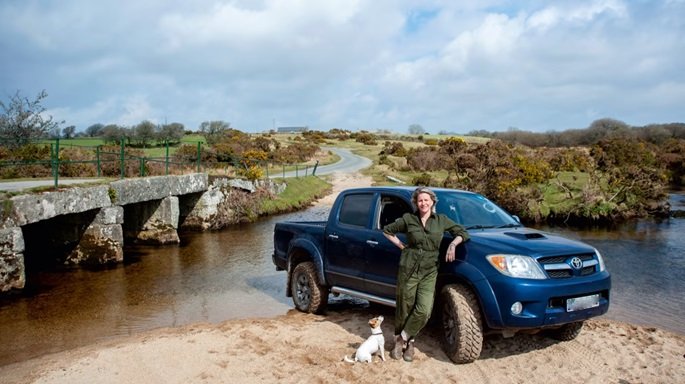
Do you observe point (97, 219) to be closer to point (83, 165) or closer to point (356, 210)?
point (356, 210)

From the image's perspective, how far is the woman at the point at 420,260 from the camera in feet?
18.8

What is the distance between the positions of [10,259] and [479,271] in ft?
31.5

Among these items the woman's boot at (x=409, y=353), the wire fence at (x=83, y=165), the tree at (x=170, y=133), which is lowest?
the woman's boot at (x=409, y=353)

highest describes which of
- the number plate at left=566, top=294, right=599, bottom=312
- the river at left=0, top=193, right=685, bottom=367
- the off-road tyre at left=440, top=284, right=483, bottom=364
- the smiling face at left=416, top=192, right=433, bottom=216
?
the smiling face at left=416, top=192, right=433, bottom=216

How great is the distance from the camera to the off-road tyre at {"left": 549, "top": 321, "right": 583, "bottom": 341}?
21.6ft

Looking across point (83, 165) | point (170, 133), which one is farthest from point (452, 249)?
point (170, 133)

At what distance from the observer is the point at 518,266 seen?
547 centimetres

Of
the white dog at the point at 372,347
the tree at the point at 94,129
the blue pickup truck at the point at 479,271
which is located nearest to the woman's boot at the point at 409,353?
the white dog at the point at 372,347

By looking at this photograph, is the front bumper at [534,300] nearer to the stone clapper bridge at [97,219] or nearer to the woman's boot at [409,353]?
the woman's boot at [409,353]

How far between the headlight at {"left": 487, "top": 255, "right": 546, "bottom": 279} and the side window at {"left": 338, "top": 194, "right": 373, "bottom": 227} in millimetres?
2192

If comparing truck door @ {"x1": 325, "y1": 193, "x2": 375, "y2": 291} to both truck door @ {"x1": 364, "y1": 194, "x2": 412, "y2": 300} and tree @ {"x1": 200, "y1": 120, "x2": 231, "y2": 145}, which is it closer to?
truck door @ {"x1": 364, "y1": 194, "x2": 412, "y2": 300}

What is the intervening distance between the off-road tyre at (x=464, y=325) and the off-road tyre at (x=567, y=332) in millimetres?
1542

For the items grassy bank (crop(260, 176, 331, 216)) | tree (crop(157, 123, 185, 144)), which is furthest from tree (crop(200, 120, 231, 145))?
grassy bank (crop(260, 176, 331, 216))

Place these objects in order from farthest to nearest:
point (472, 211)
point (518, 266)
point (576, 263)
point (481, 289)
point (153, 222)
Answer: point (153, 222)
point (472, 211)
point (576, 263)
point (481, 289)
point (518, 266)
